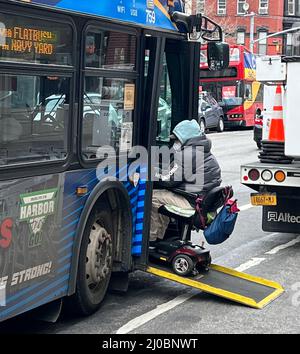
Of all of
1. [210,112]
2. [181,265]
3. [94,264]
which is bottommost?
[181,265]

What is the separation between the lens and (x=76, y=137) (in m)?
5.07

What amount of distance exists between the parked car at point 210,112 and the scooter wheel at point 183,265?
22.1 m

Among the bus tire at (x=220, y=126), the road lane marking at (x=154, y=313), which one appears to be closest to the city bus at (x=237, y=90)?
the bus tire at (x=220, y=126)

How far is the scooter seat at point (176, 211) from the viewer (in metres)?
6.26

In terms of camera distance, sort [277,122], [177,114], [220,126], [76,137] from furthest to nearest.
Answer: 1. [220,126]
2. [277,122]
3. [177,114]
4. [76,137]

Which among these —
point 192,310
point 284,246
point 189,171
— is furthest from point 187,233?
point 284,246

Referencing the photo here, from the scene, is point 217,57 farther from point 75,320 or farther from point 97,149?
point 75,320

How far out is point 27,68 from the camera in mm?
4473

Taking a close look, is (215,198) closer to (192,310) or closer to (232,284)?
(232,284)

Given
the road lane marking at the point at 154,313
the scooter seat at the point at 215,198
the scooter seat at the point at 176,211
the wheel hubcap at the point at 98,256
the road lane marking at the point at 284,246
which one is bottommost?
the road lane marking at the point at 154,313

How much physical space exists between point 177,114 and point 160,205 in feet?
3.47

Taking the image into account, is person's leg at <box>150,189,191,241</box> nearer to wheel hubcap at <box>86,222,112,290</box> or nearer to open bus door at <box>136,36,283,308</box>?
open bus door at <box>136,36,283,308</box>

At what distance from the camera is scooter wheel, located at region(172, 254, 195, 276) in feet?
19.8

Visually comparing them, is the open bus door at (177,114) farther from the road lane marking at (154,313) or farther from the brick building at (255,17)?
the brick building at (255,17)
